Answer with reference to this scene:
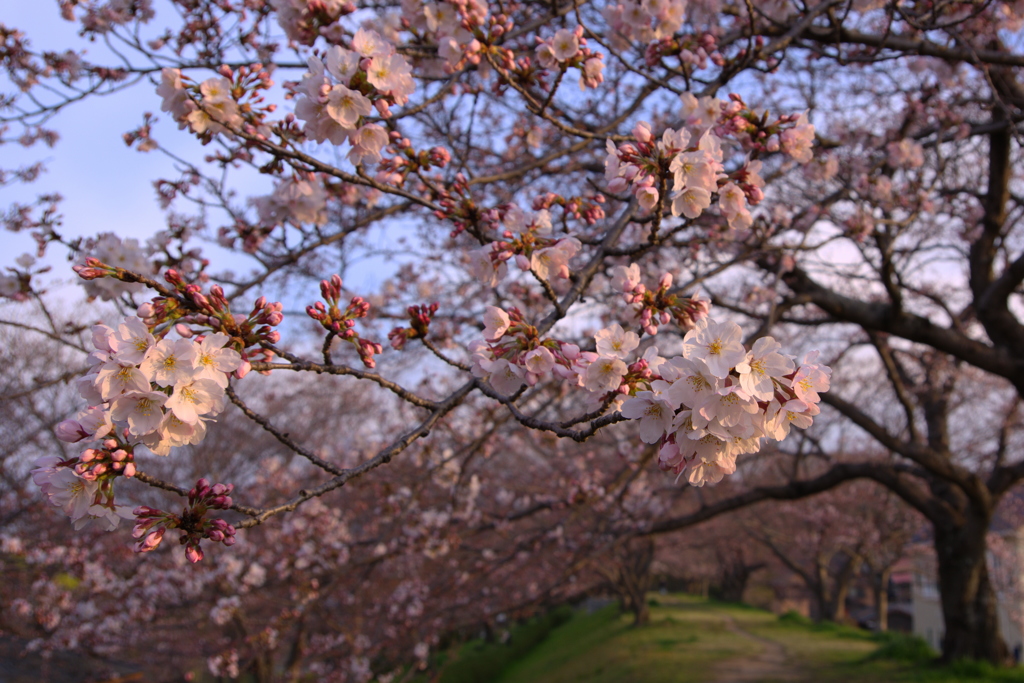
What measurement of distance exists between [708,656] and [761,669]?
149 cm

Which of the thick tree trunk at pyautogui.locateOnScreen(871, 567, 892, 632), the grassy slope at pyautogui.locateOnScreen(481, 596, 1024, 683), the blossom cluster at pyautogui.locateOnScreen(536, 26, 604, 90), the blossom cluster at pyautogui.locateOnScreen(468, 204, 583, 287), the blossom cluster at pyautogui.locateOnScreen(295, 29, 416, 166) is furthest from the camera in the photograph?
the thick tree trunk at pyautogui.locateOnScreen(871, 567, 892, 632)

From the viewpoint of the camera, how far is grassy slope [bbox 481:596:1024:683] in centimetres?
855

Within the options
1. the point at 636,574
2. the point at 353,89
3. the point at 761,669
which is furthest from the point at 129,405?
the point at 636,574

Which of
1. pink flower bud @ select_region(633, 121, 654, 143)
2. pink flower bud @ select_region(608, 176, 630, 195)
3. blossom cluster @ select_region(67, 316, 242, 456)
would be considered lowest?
blossom cluster @ select_region(67, 316, 242, 456)

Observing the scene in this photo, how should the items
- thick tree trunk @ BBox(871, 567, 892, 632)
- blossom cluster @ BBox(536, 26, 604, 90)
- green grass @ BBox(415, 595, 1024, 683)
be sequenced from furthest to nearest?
thick tree trunk @ BBox(871, 567, 892, 632) < green grass @ BBox(415, 595, 1024, 683) < blossom cluster @ BBox(536, 26, 604, 90)

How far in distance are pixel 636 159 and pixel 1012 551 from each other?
22.1m

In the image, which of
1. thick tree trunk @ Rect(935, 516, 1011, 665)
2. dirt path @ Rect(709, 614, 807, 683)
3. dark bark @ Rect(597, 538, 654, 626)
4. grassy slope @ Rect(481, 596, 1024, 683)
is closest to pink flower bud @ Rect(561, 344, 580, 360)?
thick tree trunk @ Rect(935, 516, 1011, 665)

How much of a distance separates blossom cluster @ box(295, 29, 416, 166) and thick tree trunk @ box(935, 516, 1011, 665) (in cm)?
759

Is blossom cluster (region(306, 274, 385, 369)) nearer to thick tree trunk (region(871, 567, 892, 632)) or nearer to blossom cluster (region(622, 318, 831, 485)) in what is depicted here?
blossom cluster (region(622, 318, 831, 485))

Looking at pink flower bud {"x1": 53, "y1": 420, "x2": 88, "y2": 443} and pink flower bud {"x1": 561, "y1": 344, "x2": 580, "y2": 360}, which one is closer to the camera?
pink flower bud {"x1": 53, "y1": 420, "x2": 88, "y2": 443}

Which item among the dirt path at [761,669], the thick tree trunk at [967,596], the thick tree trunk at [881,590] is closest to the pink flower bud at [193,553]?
the thick tree trunk at [967,596]

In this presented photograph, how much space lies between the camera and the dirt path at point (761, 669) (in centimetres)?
949

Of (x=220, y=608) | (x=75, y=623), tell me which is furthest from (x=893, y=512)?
(x=75, y=623)

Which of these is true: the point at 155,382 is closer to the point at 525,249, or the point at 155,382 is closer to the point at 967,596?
the point at 525,249
